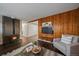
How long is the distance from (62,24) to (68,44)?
402mm

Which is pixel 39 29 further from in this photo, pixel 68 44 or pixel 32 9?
pixel 68 44

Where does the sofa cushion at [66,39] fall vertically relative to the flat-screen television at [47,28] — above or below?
below

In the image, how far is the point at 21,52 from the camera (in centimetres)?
199

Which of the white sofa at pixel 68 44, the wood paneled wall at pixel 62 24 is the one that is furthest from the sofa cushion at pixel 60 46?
the wood paneled wall at pixel 62 24

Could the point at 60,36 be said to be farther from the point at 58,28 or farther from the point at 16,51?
the point at 16,51

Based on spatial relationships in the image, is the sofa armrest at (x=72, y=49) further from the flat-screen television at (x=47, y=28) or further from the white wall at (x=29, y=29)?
the white wall at (x=29, y=29)

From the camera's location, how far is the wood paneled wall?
203 centimetres

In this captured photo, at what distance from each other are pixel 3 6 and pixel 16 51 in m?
0.83

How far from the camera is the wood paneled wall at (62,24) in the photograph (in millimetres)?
2033

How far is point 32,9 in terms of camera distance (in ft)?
6.49

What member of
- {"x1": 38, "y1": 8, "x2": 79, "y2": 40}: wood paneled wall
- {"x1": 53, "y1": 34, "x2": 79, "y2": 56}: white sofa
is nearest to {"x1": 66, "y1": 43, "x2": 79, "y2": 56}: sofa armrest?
{"x1": 53, "y1": 34, "x2": 79, "y2": 56}: white sofa

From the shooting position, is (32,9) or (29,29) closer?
(32,9)

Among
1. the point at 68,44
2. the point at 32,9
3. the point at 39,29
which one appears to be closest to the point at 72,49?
the point at 68,44

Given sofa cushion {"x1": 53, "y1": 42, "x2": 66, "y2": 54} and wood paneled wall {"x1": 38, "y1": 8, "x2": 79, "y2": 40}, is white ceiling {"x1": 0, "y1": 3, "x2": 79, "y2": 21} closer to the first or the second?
wood paneled wall {"x1": 38, "y1": 8, "x2": 79, "y2": 40}
